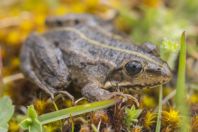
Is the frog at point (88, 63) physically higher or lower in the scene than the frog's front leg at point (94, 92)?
higher

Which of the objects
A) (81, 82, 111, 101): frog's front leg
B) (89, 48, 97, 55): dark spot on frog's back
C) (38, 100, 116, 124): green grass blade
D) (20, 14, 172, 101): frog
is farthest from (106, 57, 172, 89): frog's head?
(38, 100, 116, 124): green grass blade

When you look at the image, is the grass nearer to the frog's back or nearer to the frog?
the frog

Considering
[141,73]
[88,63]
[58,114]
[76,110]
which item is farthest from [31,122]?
[141,73]

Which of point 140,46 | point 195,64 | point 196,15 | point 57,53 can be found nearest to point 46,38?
point 57,53

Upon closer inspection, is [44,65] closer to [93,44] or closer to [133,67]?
[93,44]

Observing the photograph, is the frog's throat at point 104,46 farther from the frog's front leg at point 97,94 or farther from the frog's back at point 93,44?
the frog's front leg at point 97,94

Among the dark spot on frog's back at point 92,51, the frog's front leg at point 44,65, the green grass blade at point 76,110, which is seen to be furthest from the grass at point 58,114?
the dark spot on frog's back at point 92,51

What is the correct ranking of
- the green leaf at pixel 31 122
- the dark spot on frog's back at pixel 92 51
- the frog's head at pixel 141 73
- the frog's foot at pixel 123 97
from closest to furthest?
the green leaf at pixel 31 122, the frog's foot at pixel 123 97, the frog's head at pixel 141 73, the dark spot on frog's back at pixel 92 51
